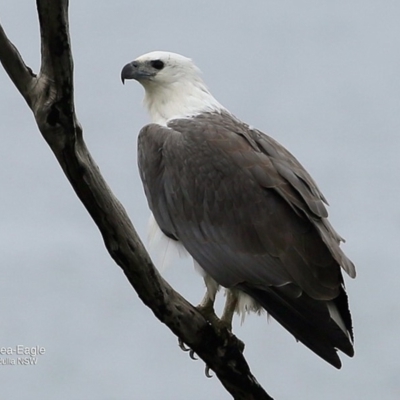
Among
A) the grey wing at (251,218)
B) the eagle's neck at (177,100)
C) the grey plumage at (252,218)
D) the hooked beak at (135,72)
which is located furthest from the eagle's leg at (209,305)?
the hooked beak at (135,72)

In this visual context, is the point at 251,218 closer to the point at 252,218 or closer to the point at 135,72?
the point at 252,218

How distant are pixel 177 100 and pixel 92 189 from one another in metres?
2.15

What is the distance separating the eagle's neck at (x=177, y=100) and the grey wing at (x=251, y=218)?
0.30 m

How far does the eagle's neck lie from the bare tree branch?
64.1 inches

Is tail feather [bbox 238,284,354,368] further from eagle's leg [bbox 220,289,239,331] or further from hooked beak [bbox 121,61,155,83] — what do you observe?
hooked beak [bbox 121,61,155,83]

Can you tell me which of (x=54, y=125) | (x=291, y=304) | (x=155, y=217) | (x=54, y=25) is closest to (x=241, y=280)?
(x=291, y=304)

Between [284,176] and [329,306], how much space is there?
83 cm

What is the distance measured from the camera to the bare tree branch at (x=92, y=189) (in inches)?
185

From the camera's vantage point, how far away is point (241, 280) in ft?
19.5

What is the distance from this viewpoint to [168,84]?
7.11 metres

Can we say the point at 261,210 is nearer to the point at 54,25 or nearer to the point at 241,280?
the point at 241,280

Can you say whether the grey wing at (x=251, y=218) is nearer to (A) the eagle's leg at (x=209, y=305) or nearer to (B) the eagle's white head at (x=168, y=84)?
(A) the eagle's leg at (x=209, y=305)

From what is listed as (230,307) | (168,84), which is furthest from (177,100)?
(230,307)

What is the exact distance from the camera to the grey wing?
5.73 meters
